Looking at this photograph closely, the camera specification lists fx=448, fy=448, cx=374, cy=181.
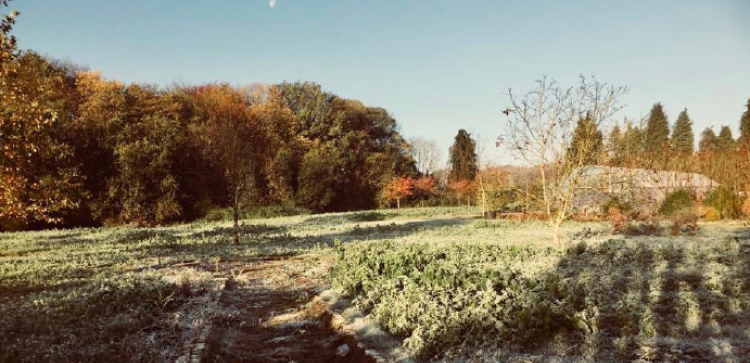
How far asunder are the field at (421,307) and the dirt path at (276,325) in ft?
0.10

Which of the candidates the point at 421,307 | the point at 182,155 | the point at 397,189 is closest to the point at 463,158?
the point at 397,189

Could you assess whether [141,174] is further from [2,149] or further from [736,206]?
[736,206]

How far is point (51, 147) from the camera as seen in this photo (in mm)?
22891

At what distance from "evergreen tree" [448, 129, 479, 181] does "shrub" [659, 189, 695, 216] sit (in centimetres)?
2291

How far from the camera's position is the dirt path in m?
5.36

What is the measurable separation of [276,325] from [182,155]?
25.1 m

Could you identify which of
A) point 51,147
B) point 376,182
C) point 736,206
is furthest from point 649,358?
point 376,182

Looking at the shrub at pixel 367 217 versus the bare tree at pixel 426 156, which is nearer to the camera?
the shrub at pixel 367 217

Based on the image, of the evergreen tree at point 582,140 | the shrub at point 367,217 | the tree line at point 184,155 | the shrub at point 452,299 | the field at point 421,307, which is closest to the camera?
the field at point 421,307

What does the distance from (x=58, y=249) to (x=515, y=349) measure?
1478 centimetres

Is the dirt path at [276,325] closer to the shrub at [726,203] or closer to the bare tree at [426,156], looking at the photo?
the shrub at [726,203]

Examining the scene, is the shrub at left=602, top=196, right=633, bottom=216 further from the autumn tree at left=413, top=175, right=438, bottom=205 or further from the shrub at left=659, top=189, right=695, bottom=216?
the autumn tree at left=413, top=175, right=438, bottom=205

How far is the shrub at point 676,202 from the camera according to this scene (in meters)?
18.2

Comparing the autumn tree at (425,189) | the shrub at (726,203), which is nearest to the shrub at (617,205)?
the shrub at (726,203)
